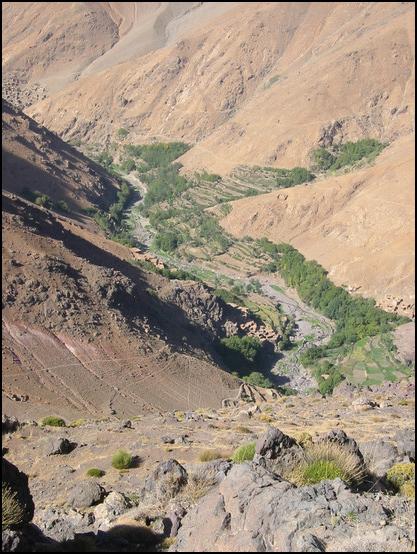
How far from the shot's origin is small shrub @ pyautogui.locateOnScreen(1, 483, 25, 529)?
9.98 meters

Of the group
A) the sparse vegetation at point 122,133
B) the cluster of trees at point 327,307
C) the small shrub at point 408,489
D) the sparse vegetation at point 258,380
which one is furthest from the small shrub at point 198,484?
the sparse vegetation at point 122,133

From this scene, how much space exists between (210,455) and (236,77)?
A: 365ft

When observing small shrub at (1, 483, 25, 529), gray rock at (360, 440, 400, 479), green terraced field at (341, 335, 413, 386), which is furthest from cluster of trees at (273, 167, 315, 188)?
small shrub at (1, 483, 25, 529)

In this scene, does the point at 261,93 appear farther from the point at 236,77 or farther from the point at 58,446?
the point at 58,446

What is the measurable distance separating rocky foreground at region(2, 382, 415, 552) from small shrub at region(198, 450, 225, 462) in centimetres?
3

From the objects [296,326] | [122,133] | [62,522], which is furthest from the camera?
[122,133]

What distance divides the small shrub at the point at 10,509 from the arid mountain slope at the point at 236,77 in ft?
273

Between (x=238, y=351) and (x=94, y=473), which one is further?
(x=238, y=351)

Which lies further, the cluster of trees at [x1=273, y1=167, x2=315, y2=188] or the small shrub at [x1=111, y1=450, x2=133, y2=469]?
the cluster of trees at [x1=273, y1=167, x2=315, y2=188]

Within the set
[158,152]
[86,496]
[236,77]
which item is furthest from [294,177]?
[86,496]

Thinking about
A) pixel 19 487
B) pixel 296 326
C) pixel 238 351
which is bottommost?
pixel 296 326

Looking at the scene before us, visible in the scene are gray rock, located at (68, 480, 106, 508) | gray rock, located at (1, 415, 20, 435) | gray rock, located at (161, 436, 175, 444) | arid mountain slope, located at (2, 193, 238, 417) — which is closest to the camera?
gray rock, located at (68, 480, 106, 508)

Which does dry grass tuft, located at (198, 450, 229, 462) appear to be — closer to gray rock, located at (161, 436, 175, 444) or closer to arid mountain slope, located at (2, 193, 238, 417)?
gray rock, located at (161, 436, 175, 444)

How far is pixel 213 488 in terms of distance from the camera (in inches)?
500
